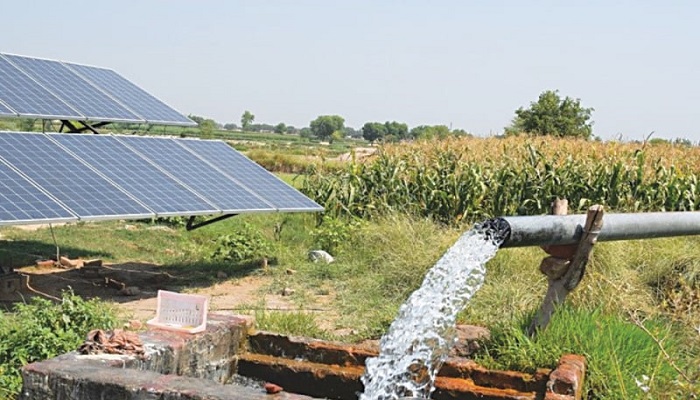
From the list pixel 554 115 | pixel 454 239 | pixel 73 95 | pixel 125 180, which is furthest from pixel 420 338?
pixel 554 115

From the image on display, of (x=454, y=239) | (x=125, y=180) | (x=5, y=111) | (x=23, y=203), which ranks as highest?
(x=5, y=111)

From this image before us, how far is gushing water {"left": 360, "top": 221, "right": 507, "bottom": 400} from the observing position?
5.47m

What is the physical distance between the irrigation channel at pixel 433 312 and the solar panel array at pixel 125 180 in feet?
12.9

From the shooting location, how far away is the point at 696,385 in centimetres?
460

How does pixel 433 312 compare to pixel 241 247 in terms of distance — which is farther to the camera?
pixel 241 247

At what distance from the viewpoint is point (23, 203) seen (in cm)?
833

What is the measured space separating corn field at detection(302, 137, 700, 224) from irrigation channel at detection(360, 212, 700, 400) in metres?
7.00

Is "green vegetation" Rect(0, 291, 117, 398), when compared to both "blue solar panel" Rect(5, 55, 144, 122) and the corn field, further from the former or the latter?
the corn field

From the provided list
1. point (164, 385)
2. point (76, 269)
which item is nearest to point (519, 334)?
point (164, 385)

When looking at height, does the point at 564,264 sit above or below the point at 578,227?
below

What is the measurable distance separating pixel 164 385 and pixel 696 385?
106 inches

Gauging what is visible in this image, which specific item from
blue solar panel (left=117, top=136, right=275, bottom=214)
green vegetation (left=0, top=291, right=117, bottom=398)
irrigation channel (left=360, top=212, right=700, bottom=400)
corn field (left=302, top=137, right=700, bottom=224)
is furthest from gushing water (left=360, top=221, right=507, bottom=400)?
corn field (left=302, top=137, right=700, bottom=224)

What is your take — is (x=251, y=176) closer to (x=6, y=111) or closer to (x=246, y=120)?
(x=6, y=111)

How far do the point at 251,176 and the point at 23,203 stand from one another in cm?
408
